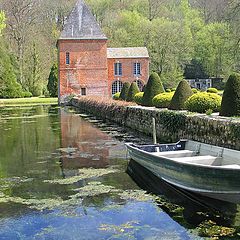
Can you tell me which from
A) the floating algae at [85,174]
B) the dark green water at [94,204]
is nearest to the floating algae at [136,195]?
the dark green water at [94,204]

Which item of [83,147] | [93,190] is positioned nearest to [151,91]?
[83,147]

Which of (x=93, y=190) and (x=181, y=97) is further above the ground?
(x=181, y=97)

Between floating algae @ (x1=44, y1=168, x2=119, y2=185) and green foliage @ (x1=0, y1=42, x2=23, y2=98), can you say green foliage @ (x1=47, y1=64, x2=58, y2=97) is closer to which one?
green foliage @ (x1=0, y1=42, x2=23, y2=98)

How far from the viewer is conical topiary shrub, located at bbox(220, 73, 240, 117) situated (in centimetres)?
1281

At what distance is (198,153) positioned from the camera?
34.9 feet

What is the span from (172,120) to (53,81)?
1710 inches

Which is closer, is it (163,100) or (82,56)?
(163,100)

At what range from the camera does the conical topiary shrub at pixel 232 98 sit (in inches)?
504

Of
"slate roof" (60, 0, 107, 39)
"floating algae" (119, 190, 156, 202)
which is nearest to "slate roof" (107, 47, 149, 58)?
"slate roof" (60, 0, 107, 39)

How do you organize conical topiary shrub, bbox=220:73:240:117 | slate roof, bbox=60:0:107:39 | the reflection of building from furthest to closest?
slate roof, bbox=60:0:107:39
conical topiary shrub, bbox=220:73:240:117
the reflection of building

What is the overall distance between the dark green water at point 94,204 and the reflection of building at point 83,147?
3 centimetres

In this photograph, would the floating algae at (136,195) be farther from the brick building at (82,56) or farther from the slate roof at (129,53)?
the slate roof at (129,53)

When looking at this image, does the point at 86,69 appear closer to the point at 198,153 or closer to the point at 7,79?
the point at 7,79

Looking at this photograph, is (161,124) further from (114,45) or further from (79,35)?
(114,45)
